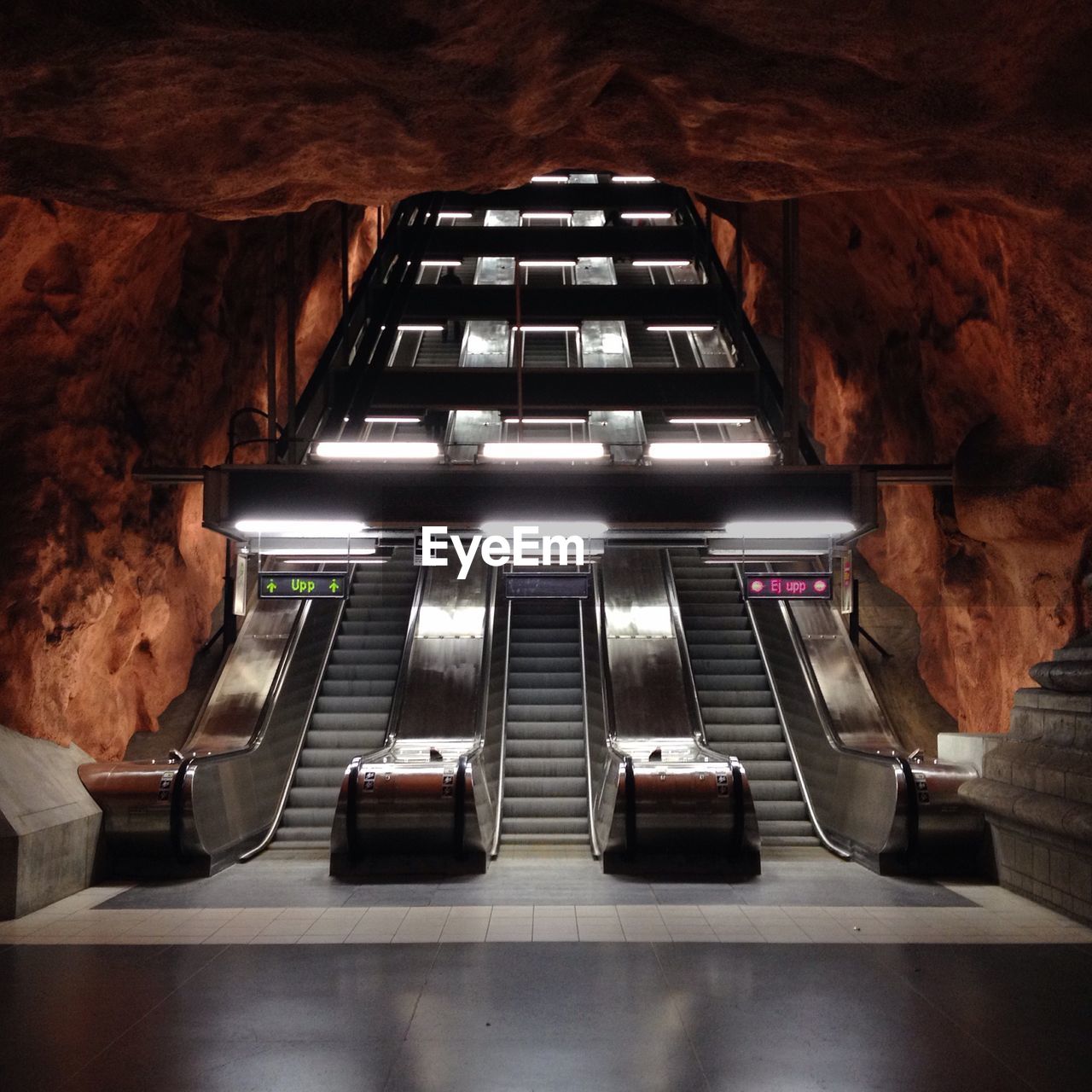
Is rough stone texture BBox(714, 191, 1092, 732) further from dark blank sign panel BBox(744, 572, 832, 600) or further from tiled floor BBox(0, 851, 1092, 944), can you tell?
tiled floor BBox(0, 851, 1092, 944)

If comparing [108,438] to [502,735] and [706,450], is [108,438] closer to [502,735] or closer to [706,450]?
[502,735]

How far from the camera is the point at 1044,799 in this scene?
22.3ft

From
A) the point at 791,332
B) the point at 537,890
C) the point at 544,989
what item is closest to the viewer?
the point at 544,989

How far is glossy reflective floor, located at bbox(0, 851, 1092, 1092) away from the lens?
401 centimetres

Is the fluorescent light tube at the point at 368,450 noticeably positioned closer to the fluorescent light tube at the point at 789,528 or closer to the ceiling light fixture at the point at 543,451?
the ceiling light fixture at the point at 543,451

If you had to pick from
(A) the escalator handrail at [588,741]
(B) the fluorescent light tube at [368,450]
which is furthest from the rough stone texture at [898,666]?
(B) the fluorescent light tube at [368,450]

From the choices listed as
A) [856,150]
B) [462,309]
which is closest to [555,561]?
[856,150]

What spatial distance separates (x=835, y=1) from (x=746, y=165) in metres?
1.93

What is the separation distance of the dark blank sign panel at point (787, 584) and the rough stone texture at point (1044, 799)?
2102 mm

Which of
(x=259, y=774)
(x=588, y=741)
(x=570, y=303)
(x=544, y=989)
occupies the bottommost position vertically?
(x=544, y=989)

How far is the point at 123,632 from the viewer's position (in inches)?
415

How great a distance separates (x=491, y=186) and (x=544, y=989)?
4938 mm

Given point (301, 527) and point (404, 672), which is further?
point (404, 672)

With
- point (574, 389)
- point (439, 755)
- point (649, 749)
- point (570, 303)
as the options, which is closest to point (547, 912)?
point (439, 755)
